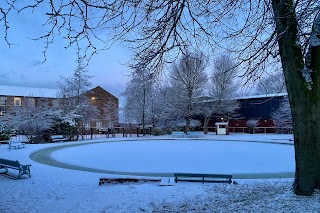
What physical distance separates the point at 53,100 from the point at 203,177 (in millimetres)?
33458

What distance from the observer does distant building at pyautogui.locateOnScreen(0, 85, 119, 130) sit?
4017 cm

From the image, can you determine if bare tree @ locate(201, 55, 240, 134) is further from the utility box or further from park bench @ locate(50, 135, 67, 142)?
park bench @ locate(50, 135, 67, 142)

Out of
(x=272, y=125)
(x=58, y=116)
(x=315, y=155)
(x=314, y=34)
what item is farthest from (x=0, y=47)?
(x=272, y=125)

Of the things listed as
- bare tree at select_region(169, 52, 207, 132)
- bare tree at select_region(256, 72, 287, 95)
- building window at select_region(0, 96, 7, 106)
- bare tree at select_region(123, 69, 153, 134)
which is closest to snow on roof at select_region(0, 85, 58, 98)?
building window at select_region(0, 96, 7, 106)

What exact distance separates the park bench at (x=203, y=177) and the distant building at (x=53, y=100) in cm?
2976

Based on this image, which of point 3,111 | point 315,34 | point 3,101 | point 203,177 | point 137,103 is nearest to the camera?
point 315,34

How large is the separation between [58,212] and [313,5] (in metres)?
6.71

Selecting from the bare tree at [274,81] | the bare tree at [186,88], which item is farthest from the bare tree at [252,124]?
the bare tree at [274,81]

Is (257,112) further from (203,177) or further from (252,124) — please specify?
A: (203,177)

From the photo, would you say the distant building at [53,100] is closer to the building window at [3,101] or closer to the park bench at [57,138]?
the building window at [3,101]

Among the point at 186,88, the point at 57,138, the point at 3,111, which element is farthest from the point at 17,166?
the point at 3,111

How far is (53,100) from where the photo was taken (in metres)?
38.3

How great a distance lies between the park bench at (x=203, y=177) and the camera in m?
8.76

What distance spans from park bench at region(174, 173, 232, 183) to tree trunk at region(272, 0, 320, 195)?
3.46 meters
